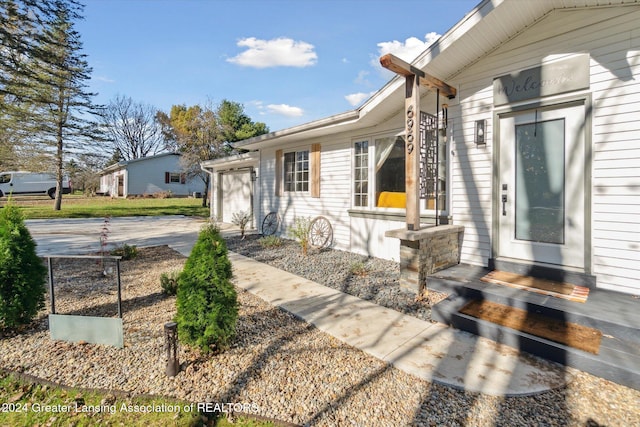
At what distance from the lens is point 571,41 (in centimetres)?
371

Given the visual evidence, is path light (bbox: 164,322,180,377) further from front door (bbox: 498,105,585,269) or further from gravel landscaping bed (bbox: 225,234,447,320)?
front door (bbox: 498,105,585,269)

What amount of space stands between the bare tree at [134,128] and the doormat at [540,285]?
3998cm

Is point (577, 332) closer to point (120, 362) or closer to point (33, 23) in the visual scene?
point (120, 362)

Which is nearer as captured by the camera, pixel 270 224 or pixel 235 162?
pixel 270 224

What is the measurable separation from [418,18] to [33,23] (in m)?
8.51

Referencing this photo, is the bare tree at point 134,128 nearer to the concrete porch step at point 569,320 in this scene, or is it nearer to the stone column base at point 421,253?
the stone column base at point 421,253

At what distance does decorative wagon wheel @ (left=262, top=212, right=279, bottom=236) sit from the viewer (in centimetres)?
882

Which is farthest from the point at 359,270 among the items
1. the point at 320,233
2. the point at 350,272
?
the point at 320,233

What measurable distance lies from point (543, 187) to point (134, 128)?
4177 cm

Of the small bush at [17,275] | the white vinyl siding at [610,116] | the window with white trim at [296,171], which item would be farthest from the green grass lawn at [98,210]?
the white vinyl siding at [610,116]

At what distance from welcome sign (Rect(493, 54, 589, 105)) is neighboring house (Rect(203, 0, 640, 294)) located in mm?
12

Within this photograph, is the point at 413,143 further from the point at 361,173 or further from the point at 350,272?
the point at 361,173

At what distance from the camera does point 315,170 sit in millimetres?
7395

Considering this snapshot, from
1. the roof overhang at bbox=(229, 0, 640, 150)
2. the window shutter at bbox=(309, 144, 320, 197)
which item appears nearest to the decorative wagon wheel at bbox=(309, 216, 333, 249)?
the window shutter at bbox=(309, 144, 320, 197)
